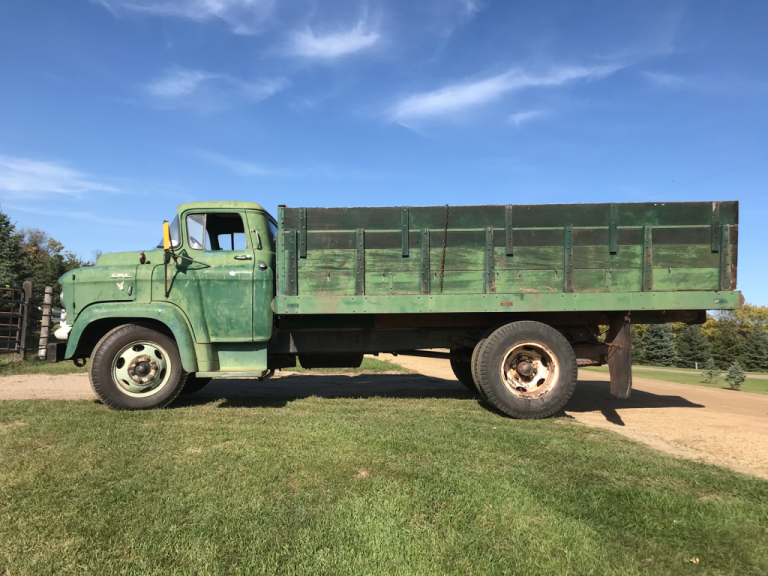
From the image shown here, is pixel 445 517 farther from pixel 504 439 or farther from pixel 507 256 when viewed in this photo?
pixel 507 256

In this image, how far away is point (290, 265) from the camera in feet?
18.4

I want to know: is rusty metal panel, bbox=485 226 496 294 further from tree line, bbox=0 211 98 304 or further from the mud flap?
tree line, bbox=0 211 98 304

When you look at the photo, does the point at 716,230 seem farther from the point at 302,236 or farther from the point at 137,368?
the point at 137,368

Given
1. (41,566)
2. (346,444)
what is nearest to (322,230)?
(346,444)

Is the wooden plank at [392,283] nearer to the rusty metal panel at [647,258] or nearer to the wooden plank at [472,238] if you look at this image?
the wooden plank at [472,238]

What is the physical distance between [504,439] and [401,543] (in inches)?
86.3

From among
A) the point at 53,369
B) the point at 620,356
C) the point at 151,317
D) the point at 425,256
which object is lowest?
the point at 53,369

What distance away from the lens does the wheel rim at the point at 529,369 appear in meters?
5.70

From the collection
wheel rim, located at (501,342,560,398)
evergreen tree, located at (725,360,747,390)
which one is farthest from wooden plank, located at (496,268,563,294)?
evergreen tree, located at (725,360,747,390)

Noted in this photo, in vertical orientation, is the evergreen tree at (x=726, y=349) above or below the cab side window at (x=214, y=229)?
below

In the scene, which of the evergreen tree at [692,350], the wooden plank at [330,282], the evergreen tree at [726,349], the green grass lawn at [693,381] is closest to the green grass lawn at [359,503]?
the wooden plank at [330,282]

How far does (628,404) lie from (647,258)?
2.49 metres

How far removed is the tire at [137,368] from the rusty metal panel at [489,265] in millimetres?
3709

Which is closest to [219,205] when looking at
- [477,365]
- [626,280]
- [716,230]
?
[477,365]
